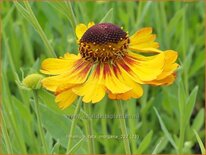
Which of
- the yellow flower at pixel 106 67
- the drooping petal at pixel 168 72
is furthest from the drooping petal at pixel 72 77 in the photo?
the drooping petal at pixel 168 72

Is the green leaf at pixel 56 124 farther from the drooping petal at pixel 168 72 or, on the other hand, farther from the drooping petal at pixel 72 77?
the drooping petal at pixel 168 72

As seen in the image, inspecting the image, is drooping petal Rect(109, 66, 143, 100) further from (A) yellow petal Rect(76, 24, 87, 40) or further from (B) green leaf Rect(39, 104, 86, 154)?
(B) green leaf Rect(39, 104, 86, 154)

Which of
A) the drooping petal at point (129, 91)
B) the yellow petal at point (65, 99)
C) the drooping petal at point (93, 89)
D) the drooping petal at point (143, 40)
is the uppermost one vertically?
the drooping petal at point (143, 40)

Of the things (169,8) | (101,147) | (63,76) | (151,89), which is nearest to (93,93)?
(63,76)

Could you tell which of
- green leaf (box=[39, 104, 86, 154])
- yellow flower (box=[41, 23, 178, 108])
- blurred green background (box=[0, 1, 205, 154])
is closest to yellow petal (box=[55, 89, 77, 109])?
yellow flower (box=[41, 23, 178, 108])

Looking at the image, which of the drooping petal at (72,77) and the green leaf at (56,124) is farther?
the green leaf at (56,124)

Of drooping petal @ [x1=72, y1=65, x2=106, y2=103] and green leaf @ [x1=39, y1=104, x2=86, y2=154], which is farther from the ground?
drooping petal @ [x1=72, y1=65, x2=106, y2=103]

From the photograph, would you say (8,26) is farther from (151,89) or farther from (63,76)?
(63,76)

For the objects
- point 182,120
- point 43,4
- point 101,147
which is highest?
point 43,4
